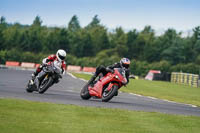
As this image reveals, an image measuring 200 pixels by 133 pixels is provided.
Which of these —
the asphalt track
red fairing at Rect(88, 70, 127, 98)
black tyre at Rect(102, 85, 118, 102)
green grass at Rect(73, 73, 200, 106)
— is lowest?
green grass at Rect(73, 73, 200, 106)

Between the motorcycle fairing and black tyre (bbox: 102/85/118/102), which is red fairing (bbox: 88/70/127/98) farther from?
black tyre (bbox: 102/85/118/102)

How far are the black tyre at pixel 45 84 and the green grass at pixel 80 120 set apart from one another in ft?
16.6

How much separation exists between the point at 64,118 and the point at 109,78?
6.22 m

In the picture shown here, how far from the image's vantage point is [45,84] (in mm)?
18047

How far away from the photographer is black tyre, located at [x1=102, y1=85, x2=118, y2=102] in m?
16.5

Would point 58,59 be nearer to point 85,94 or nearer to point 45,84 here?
point 45,84

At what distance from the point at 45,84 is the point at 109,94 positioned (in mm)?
2631

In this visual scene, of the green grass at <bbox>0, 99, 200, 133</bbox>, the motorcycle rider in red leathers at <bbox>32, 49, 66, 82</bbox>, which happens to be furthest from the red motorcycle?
the green grass at <bbox>0, 99, 200, 133</bbox>

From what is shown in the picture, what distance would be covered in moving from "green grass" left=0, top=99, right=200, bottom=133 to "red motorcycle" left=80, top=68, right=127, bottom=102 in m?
3.83

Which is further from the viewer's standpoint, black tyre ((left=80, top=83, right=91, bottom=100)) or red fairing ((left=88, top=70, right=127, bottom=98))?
black tyre ((left=80, top=83, right=91, bottom=100))

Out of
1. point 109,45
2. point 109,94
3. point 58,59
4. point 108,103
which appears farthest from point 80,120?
point 109,45

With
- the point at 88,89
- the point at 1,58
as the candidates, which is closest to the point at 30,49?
the point at 1,58

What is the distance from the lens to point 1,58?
98.5 metres

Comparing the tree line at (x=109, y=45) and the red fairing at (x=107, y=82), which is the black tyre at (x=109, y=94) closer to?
the red fairing at (x=107, y=82)
